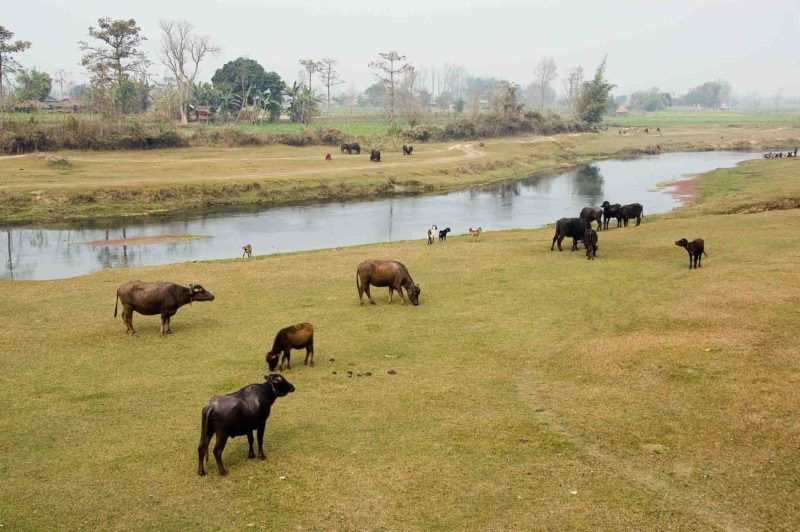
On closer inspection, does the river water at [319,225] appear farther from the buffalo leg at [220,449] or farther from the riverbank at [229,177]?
the buffalo leg at [220,449]

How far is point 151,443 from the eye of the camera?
12164mm

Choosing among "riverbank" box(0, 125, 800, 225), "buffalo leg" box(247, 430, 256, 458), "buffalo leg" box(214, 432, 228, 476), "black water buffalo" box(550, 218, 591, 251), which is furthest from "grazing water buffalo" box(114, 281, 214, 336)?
"riverbank" box(0, 125, 800, 225)

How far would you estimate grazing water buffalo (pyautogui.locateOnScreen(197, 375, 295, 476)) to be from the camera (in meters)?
10.9

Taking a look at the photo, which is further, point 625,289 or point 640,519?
point 625,289

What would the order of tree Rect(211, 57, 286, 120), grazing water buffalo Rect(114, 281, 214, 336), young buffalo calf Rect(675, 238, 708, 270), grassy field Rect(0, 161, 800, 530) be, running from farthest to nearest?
1. tree Rect(211, 57, 286, 120)
2. young buffalo calf Rect(675, 238, 708, 270)
3. grazing water buffalo Rect(114, 281, 214, 336)
4. grassy field Rect(0, 161, 800, 530)

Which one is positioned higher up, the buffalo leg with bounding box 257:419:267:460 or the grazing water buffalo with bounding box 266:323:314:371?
the grazing water buffalo with bounding box 266:323:314:371

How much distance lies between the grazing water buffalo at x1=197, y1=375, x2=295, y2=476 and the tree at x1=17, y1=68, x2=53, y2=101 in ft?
355

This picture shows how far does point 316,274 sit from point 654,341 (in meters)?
13.2

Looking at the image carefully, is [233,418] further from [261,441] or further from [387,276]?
[387,276]

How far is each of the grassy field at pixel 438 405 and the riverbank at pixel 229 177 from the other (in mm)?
25339

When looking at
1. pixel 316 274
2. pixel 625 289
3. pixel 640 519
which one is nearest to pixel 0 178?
pixel 316 274

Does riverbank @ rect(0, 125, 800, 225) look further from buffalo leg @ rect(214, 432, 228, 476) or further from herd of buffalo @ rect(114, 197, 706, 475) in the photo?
buffalo leg @ rect(214, 432, 228, 476)

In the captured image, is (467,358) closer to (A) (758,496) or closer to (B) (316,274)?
(A) (758,496)

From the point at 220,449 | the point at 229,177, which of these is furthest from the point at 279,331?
the point at 229,177
